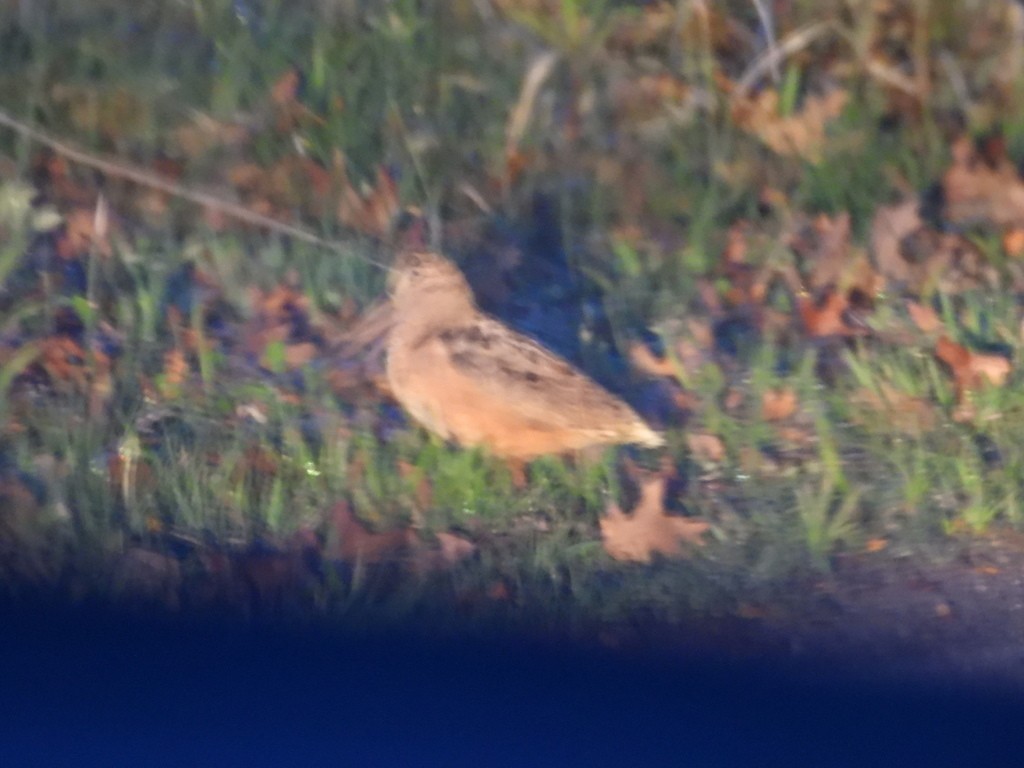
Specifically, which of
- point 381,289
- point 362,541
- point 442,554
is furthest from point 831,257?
point 362,541

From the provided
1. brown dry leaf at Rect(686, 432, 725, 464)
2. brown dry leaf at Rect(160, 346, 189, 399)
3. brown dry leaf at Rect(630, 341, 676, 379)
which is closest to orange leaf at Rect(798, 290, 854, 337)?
brown dry leaf at Rect(630, 341, 676, 379)

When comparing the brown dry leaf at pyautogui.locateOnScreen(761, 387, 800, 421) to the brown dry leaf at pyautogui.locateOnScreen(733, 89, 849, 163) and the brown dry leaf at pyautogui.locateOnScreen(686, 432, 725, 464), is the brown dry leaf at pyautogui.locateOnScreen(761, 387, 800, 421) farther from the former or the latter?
the brown dry leaf at pyautogui.locateOnScreen(733, 89, 849, 163)

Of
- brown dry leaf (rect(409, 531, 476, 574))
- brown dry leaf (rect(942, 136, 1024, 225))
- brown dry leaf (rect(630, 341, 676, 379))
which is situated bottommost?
brown dry leaf (rect(409, 531, 476, 574))

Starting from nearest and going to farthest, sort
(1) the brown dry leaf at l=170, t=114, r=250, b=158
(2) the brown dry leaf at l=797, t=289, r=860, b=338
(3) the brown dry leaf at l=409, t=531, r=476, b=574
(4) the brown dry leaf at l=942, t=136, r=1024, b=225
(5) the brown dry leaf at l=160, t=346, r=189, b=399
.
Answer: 1. (3) the brown dry leaf at l=409, t=531, r=476, b=574
2. (5) the brown dry leaf at l=160, t=346, r=189, b=399
3. (2) the brown dry leaf at l=797, t=289, r=860, b=338
4. (4) the brown dry leaf at l=942, t=136, r=1024, b=225
5. (1) the brown dry leaf at l=170, t=114, r=250, b=158

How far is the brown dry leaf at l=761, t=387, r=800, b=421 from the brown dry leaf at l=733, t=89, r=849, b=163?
5.76ft

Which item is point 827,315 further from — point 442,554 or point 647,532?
point 442,554

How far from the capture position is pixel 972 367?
18.0ft

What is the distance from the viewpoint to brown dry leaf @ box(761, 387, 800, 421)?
5453 mm

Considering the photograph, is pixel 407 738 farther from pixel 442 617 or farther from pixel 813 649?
pixel 813 649

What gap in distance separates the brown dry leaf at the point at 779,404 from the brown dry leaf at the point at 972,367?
0.55 metres

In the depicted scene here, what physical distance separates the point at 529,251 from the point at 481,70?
3.84 ft

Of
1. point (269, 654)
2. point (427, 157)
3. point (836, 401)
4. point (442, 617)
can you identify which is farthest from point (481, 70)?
point (269, 654)

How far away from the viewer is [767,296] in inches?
247

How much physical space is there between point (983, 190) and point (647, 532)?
2760mm
